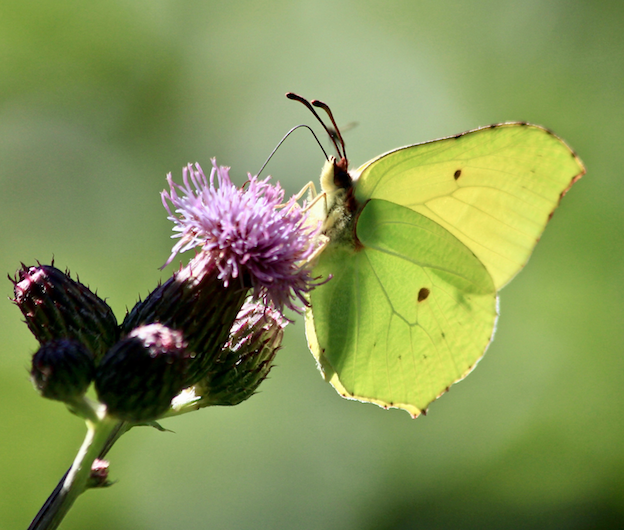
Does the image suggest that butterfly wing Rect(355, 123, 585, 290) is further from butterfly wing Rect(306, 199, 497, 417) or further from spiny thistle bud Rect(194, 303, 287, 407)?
spiny thistle bud Rect(194, 303, 287, 407)

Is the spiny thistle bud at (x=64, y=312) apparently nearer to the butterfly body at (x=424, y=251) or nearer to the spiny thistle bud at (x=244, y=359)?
the spiny thistle bud at (x=244, y=359)

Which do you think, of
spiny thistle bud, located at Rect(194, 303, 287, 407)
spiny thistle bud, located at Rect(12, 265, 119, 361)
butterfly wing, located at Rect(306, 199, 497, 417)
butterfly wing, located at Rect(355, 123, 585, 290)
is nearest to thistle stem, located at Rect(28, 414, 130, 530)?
spiny thistle bud, located at Rect(12, 265, 119, 361)

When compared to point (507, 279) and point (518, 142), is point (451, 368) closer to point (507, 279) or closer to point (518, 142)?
point (507, 279)

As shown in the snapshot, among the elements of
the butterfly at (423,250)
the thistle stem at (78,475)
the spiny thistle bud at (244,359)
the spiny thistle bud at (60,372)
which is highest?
the butterfly at (423,250)

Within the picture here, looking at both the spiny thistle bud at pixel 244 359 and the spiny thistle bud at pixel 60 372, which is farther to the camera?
the spiny thistle bud at pixel 244 359

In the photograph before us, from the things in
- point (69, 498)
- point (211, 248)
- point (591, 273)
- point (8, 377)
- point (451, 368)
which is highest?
point (591, 273)

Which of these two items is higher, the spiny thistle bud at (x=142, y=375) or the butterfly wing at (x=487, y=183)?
the butterfly wing at (x=487, y=183)

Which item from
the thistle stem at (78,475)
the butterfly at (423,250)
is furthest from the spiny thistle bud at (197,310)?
the butterfly at (423,250)

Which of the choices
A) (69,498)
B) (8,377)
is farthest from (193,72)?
(69,498)
